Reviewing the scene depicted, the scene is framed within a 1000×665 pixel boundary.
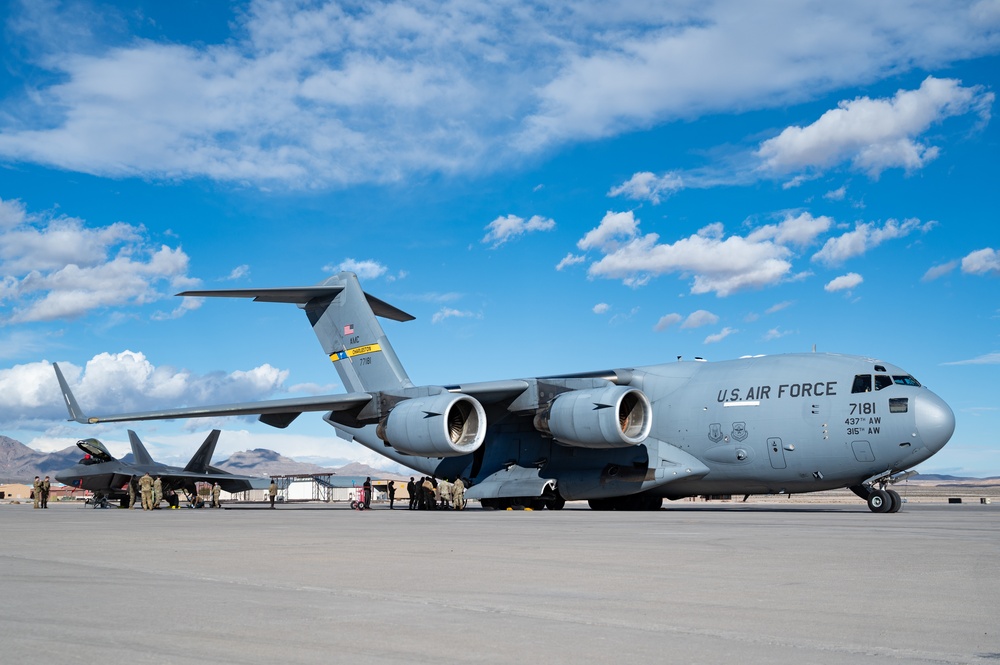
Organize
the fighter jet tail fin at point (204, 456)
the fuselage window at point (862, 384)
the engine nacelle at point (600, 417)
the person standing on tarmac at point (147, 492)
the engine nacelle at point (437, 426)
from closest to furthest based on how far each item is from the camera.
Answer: the fuselage window at point (862, 384) < the engine nacelle at point (600, 417) < the engine nacelle at point (437, 426) < the person standing on tarmac at point (147, 492) < the fighter jet tail fin at point (204, 456)

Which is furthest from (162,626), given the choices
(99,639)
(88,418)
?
(88,418)

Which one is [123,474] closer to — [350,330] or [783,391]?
[350,330]

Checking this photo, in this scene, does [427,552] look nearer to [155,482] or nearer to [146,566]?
[146,566]

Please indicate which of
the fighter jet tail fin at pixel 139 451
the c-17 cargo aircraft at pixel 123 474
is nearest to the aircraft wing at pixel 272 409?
the c-17 cargo aircraft at pixel 123 474

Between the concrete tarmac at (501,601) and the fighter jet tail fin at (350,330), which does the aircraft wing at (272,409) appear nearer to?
the fighter jet tail fin at (350,330)

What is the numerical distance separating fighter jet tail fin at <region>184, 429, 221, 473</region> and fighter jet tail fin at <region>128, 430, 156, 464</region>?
261 centimetres

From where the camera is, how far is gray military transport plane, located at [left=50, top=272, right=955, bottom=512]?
19562 millimetres

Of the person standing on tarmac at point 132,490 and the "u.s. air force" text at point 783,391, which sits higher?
the "u.s. air force" text at point 783,391

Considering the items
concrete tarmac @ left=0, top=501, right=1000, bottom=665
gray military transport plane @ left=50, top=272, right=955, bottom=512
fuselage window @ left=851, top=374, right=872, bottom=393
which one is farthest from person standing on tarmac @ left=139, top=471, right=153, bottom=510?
fuselage window @ left=851, top=374, right=872, bottom=393

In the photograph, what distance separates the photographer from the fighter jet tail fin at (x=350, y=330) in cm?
2603

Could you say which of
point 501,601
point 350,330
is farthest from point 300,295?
point 501,601

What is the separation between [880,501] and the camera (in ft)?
64.2

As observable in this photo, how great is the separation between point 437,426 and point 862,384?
919 centimetres

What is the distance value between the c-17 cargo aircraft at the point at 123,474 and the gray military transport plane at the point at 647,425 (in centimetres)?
988
